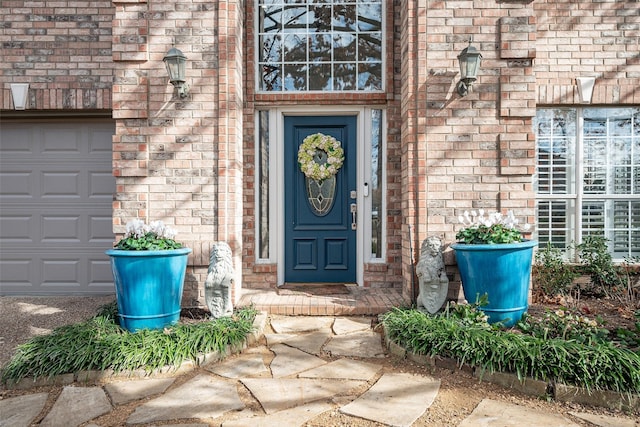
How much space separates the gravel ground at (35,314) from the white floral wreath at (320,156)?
271 cm

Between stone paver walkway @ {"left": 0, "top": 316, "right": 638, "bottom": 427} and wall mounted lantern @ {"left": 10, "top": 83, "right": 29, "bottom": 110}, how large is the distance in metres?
3.48

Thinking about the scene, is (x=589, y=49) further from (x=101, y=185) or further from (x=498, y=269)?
(x=101, y=185)

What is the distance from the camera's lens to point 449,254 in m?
4.02

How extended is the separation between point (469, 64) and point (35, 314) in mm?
4796

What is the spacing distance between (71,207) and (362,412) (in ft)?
14.3

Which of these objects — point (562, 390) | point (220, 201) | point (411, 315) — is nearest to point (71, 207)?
point (220, 201)

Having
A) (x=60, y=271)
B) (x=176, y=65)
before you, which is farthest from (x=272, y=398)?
(x=60, y=271)

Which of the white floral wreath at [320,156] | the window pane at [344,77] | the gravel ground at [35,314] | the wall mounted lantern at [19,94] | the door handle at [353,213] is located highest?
the window pane at [344,77]

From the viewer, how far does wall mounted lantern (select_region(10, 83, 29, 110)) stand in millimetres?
4734

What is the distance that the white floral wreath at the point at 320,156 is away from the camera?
5.05 meters

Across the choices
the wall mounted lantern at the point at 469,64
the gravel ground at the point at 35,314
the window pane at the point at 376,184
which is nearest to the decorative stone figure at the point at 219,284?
the gravel ground at the point at 35,314

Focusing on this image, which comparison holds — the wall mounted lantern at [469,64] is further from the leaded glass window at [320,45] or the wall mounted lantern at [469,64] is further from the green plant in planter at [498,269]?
the green plant in planter at [498,269]

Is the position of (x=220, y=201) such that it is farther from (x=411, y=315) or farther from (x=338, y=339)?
(x=411, y=315)

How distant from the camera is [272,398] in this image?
A: 8.36 ft
